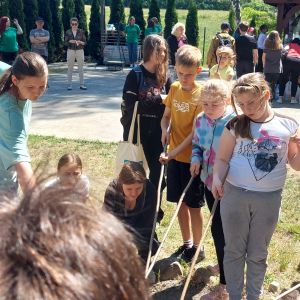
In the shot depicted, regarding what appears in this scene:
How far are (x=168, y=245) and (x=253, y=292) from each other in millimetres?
1313

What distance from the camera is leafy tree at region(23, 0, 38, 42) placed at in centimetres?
1955

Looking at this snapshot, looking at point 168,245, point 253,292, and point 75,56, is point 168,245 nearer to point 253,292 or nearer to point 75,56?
point 253,292

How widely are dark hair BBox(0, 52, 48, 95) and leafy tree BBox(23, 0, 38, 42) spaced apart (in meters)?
17.2

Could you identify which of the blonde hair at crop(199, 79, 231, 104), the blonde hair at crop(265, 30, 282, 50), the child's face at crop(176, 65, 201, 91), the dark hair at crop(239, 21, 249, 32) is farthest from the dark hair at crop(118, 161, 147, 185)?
the dark hair at crop(239, 21, 249, 32)

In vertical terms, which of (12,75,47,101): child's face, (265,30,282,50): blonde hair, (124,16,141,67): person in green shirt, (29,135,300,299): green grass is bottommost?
(29,135,300,299): green grass

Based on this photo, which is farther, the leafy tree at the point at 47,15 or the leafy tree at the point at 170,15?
the leafy tree at the point at 170,15

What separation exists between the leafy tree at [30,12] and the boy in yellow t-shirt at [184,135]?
16395 millimetres

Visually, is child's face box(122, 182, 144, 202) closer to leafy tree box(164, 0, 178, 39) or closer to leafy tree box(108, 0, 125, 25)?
leafy tree box(108, 0, 125, 25)

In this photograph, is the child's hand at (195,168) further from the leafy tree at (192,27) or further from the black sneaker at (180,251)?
the leafy tree at (192,27)

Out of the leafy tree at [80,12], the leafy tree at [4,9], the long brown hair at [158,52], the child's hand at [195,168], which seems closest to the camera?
the child's hand at [195,168]

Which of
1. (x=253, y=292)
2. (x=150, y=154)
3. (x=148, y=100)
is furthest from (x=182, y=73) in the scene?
(x=253, y=292)

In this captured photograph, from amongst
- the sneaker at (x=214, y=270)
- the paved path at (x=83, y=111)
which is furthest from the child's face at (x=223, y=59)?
the sneaker at (x=214, y=270)

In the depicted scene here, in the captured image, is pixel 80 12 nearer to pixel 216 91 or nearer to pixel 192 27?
pixel 192 27

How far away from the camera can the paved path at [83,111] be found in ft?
29.3
